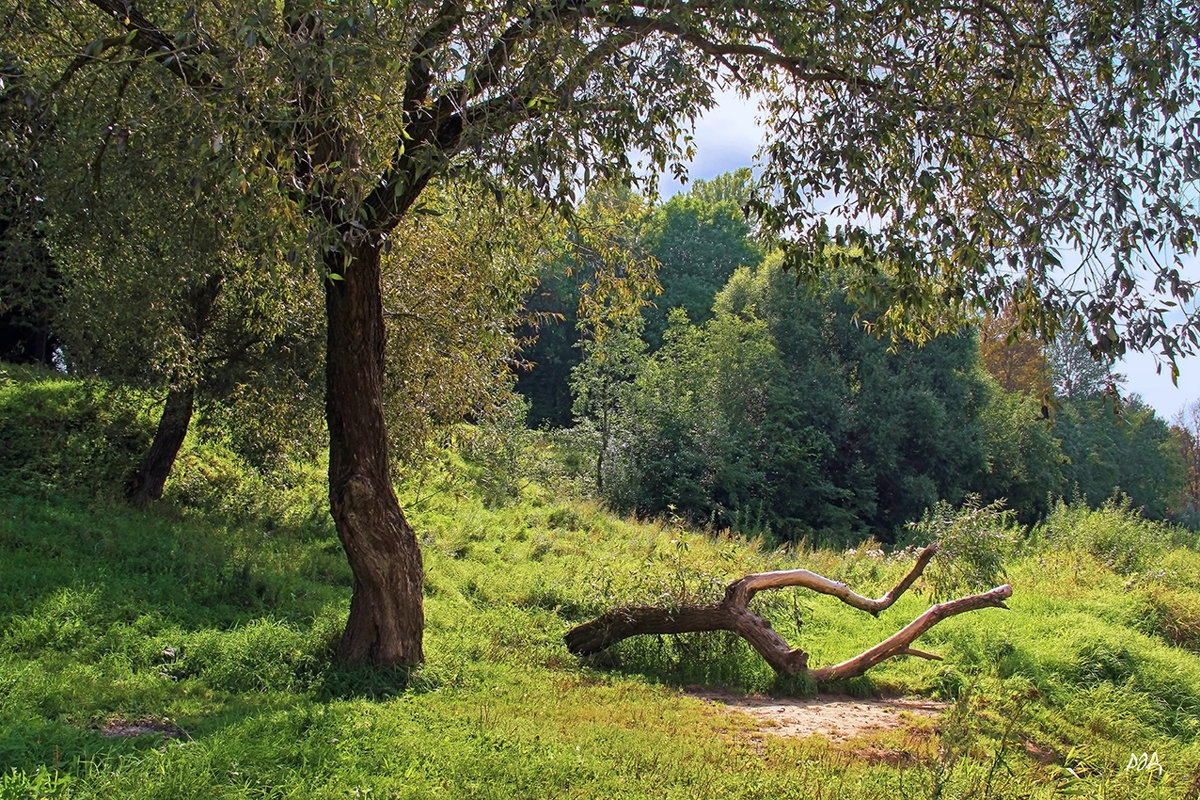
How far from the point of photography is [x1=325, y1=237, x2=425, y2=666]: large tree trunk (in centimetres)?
739

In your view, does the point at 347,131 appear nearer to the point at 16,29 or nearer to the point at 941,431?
the point at 16,29

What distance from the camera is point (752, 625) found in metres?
9.00

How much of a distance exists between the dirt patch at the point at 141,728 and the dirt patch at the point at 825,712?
4.48 metres

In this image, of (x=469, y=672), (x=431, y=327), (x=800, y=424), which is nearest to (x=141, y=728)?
(x=469, y=672)

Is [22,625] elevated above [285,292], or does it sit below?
below

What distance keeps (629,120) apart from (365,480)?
377 centimetres

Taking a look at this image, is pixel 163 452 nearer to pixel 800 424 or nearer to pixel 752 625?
pixel 752 625

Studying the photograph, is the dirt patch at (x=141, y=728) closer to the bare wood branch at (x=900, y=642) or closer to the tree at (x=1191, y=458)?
the bare wood branch at (x=900, y=642)

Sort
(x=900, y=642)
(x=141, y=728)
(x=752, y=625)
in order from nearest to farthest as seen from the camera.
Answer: (x=141, y=728) < (x=752, y=625) < (x=900, y=642)

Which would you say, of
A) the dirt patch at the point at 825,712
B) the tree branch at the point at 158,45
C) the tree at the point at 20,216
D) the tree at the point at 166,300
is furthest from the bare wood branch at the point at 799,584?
the tree at the point at 20,216

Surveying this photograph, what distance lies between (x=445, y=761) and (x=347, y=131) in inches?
169

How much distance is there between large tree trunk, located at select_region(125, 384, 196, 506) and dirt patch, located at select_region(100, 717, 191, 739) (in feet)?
22.5

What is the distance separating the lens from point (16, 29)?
7801mm

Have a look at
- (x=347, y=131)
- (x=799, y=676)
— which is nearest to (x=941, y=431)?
(x=799, y=676)
